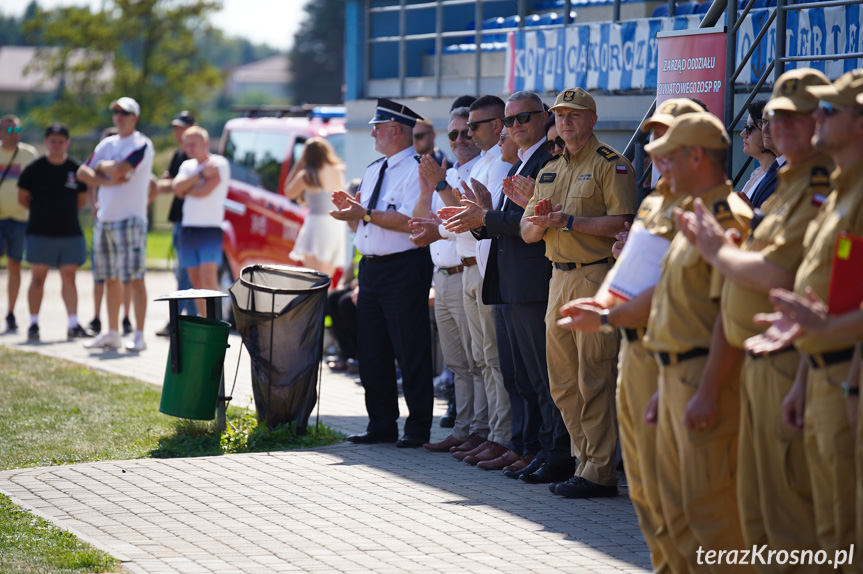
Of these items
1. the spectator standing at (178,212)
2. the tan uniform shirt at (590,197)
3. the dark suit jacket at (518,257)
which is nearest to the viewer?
the tan uniform shirt at (590,197)

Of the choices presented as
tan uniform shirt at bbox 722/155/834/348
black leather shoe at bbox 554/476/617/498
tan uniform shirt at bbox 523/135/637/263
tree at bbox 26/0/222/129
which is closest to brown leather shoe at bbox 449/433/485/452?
black leather shoe at bbox 554/476/617/498

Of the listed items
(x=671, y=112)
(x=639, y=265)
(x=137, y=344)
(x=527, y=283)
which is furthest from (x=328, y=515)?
(x=137, y=344)

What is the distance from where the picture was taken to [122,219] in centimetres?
1245

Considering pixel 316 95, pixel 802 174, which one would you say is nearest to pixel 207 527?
pixel 802 174

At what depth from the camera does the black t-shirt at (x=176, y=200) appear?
12.9 metres

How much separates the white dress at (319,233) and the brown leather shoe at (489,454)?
17.1 feet

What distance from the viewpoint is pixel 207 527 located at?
5930mm

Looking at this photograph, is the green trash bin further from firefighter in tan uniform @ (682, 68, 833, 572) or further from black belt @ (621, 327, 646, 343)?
firefighter in tan uniform @ (682, 68, 833, 572)

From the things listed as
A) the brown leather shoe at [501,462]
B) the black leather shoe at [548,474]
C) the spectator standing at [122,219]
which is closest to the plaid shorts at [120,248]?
the spectator standing at [122,219]

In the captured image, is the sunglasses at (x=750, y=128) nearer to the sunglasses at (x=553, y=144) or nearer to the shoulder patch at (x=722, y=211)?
the sunglasses at (x=553, y=144)

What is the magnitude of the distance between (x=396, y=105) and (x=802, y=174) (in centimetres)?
453

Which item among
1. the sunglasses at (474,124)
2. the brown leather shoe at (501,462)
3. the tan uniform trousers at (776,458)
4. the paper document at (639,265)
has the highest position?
the sunglasses at (474,124)

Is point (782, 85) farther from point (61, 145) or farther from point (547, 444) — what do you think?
point (61, 145)

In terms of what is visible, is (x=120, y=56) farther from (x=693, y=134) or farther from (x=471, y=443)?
(x=693, y=134)
